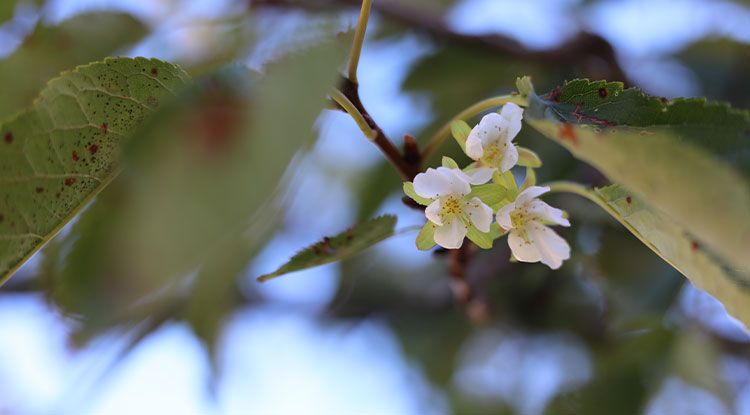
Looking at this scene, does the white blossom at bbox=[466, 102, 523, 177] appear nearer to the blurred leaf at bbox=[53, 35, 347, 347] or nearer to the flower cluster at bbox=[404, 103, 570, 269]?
the flower cluster at bbox=[404, 103, 570, 269]

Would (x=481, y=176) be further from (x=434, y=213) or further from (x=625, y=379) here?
(x=625, y=379)

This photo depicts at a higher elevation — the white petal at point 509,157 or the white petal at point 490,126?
the white petal at point 490,126

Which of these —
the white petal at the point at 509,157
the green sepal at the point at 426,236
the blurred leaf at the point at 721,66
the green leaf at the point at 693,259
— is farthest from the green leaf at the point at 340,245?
the blurred leaf at the point at 721,66

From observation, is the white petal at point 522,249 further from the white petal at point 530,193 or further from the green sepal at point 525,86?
the green sepal at point 525,86

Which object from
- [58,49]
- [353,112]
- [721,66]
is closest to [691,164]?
[353,112]

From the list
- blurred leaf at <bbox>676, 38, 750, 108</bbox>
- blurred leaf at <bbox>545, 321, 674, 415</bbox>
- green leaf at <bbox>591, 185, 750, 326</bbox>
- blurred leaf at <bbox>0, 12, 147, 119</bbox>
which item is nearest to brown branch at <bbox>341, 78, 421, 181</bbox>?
green leaf at <bbox>591, 185, 750, 326</bbox>

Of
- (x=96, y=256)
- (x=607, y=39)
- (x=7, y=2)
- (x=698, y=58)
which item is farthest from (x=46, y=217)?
(x=698, y=58)

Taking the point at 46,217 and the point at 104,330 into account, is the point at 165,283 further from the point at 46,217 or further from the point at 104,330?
the point at 46,217
